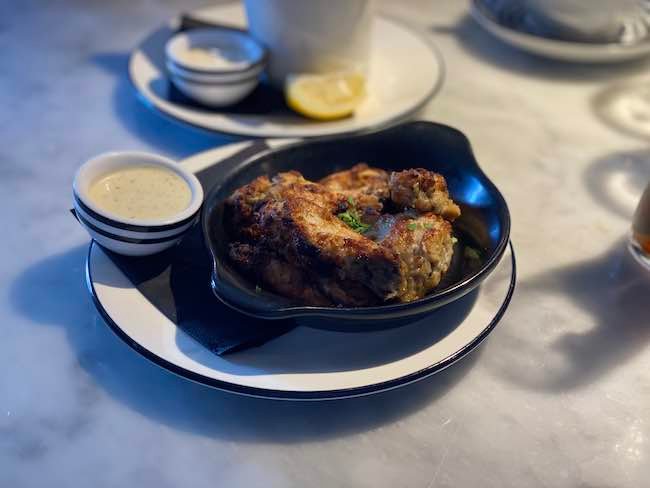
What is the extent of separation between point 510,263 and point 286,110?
0.77 m

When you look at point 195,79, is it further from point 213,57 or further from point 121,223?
point 121,223

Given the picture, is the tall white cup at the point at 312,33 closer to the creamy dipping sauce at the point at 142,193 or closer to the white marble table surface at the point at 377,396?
the white marble table surface at the point at 377,396

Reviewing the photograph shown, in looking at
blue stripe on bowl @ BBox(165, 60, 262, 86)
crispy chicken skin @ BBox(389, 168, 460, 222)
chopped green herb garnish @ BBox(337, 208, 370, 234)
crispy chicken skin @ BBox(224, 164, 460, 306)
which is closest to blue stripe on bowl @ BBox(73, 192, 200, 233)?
crispy chicken skin @ BBox(224, 164, 460, 306)

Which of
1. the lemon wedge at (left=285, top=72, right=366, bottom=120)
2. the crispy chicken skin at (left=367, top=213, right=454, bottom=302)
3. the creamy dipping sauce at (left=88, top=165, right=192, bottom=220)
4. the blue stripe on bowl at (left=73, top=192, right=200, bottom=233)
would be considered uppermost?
the crispy chicken skin at (left=367, top=213, right=454, bottom=302)

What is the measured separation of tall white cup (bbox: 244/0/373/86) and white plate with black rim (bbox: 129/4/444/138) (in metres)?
0.09

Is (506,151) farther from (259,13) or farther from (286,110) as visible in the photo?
(259,13)

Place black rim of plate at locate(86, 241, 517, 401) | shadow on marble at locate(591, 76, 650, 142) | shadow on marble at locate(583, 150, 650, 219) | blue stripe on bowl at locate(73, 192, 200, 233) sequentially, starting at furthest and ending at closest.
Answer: shadow on marble at locate(591, 76, 650, 142), shadow on marble at locate(583, 150, 650, 219), blue stripe on bowl at locate(73, 192, 200, 233), black rim of plate at locate(86, 241, 517, 401)

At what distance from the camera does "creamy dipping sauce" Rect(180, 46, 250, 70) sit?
70.8 inches

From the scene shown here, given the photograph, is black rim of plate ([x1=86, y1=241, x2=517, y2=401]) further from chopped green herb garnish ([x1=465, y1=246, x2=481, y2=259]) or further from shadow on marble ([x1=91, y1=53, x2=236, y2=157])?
shadow on marble ([x1=91, y1=53, x2=236, y2=157])

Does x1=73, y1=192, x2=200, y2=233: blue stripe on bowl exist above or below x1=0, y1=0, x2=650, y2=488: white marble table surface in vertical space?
above

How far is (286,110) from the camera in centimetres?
178

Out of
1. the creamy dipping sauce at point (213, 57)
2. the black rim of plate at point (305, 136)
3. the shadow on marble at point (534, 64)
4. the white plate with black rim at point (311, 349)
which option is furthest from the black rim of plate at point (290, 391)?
the shadow on marble at point (534, 64)

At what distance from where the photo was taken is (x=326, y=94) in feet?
5.73

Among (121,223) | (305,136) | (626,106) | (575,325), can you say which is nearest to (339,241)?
(121,223)
